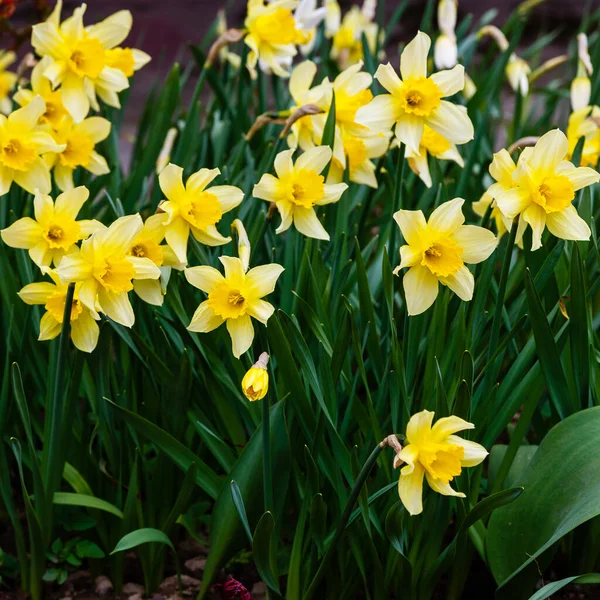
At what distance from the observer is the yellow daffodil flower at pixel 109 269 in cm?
115

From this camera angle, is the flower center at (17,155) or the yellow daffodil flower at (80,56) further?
the yellow daffodil flower at (80,56)

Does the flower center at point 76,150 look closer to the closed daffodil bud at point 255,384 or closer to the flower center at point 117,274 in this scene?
the flower center at point 117,274

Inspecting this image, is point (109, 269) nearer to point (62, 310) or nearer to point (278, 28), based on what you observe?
point (62, 310)

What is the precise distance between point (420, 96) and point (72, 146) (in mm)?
749

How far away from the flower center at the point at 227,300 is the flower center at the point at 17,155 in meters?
0.49

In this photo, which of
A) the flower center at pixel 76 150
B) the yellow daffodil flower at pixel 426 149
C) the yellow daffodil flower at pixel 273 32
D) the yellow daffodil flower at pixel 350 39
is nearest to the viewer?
the yellow daffodil flower at pixel 426 149

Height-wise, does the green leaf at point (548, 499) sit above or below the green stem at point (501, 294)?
below

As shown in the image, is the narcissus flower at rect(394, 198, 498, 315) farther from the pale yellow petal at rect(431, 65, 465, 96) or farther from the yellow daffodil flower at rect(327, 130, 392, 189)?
the yellow daffodil flower at rect(327, 130, 392, 189)

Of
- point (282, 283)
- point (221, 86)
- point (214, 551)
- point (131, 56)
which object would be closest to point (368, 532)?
point (214, 551)

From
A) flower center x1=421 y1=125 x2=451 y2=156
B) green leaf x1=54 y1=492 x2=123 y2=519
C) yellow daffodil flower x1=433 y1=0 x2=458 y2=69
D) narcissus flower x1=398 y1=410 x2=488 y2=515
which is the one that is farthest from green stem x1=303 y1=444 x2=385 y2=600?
yellow daffodil flower x1=433 y1=0 x2=458 y2=69

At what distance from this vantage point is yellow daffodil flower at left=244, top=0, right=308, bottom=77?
→ 1820 millimetres

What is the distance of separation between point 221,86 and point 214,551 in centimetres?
147

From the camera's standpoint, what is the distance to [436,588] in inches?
61.1

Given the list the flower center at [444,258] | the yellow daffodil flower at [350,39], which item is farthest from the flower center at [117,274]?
the yellow daffodil flower at [350,39]
